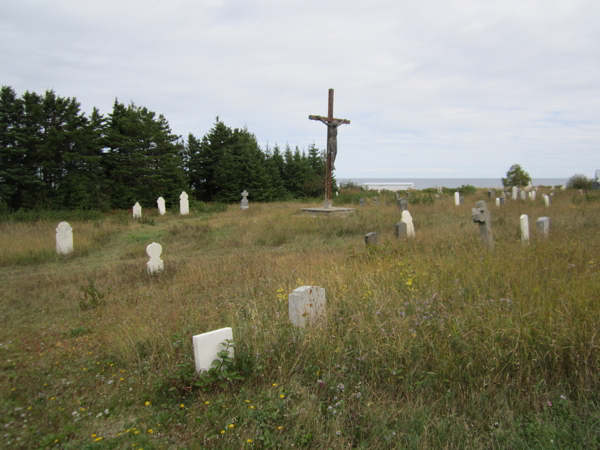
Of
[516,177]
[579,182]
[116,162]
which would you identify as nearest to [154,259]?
[116,162]

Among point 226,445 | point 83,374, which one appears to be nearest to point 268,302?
point 83,374

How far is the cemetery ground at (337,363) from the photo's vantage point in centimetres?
267

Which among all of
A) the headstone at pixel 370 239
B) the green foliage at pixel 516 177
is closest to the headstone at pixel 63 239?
the headstone at pixel 370 239

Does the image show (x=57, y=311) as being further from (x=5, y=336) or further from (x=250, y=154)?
(x=250, y=154)

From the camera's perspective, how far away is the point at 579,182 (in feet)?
94.3

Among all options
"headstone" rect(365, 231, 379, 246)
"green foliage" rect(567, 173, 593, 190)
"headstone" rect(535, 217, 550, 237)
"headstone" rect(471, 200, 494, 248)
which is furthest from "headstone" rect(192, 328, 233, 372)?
"green foliage" rect(567, 173, 593, 190)

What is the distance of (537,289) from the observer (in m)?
4.11

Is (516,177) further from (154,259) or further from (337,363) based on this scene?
(337,363)

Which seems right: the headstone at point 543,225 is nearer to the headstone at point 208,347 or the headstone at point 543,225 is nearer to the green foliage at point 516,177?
the headstone at point 208,347

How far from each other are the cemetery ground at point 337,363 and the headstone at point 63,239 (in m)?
4.47

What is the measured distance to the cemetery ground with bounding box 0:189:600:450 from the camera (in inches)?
105

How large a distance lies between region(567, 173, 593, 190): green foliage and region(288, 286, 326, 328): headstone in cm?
2992

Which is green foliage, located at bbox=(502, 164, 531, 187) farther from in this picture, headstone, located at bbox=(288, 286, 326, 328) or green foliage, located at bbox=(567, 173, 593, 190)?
headstone, located at bbox=(288, 286, 326, 328)

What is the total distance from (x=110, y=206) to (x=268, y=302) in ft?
68.6
